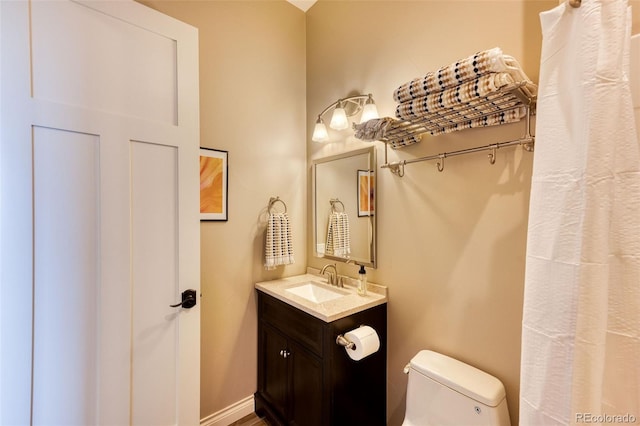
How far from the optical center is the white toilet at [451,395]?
3.56ft

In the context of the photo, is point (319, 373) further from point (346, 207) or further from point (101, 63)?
point (101, 63)

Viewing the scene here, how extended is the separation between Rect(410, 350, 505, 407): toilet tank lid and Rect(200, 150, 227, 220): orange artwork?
1.45 metres

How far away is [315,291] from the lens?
2.00 meters

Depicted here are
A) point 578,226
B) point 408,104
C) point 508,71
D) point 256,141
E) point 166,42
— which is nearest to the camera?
point 578,226

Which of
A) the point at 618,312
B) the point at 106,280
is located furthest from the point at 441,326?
the point at 106,280

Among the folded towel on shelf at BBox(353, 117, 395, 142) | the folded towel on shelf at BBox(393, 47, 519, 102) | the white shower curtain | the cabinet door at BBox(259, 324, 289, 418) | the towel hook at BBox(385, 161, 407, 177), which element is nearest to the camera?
the white shower curtain

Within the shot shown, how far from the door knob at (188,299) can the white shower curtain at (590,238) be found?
4.58 ft

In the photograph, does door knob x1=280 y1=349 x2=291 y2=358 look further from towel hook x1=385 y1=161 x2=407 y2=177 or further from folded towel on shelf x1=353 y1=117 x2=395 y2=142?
folded towel on shelf x1=353 y1=117 x2=395 y2=142

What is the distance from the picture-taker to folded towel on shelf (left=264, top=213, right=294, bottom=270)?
1959mm

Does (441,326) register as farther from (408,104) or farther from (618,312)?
(408,104)

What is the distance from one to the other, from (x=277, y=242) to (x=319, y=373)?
0.89m

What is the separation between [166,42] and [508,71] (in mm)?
1521

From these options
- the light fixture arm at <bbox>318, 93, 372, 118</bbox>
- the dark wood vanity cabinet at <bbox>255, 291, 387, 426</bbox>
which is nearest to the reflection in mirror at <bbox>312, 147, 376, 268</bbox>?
the light fixture arm at <bbox>318, 93, 372, 118</bbox>

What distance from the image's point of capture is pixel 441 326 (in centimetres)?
141
